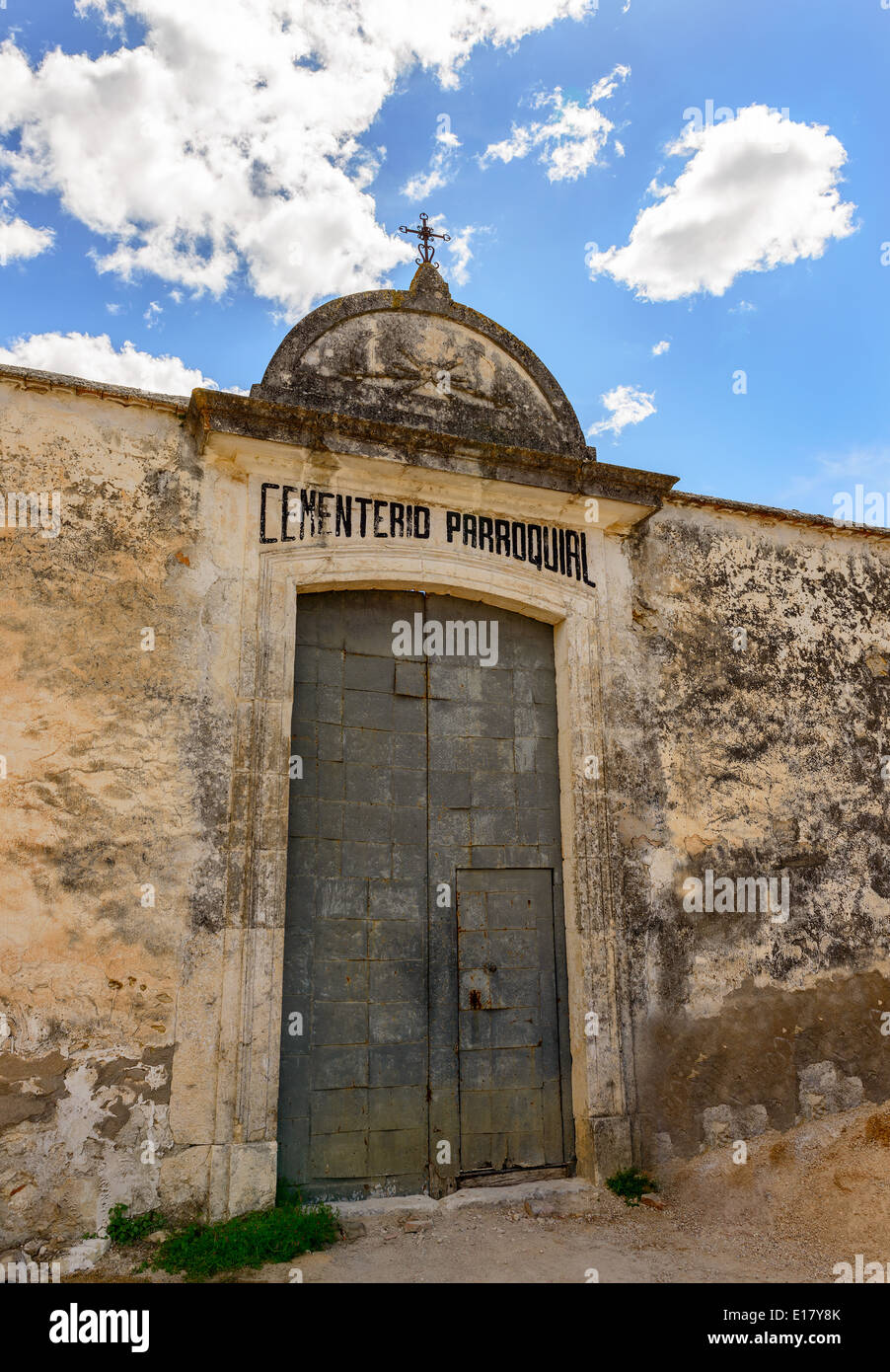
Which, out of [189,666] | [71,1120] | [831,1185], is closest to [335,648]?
[189,666]

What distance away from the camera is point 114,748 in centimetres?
415

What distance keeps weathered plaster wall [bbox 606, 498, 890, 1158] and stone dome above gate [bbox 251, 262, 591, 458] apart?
3.53 feet

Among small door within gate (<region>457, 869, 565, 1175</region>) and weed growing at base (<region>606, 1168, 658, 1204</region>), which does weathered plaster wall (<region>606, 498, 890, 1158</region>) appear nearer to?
weed growing at base (<region>606, 1168, 658, 1204</region>)

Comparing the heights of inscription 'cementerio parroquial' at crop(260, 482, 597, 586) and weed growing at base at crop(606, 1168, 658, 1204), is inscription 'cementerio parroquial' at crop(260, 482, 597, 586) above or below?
above

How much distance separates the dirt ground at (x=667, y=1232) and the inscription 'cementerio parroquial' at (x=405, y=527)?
134 inches

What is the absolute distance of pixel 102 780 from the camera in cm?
410

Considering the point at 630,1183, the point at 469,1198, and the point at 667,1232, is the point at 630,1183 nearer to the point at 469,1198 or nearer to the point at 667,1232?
the point at 667,1232

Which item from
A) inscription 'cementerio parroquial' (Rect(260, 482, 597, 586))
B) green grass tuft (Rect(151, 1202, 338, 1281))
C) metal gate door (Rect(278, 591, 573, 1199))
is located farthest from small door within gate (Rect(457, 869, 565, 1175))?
inscription 'cementerio parroquial' (Rect(260, 482, 597, 586))

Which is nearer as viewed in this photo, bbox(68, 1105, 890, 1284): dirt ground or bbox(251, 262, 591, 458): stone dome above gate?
Result: bbox(68, 1105, 890, 1284): dirt ground

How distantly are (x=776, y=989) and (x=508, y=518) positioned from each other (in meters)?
3.29

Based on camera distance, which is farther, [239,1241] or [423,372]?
[423,372]

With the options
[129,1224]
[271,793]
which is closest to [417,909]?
[271,793]

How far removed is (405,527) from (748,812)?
2.78 meters

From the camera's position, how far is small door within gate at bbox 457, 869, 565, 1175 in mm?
→ 4672
